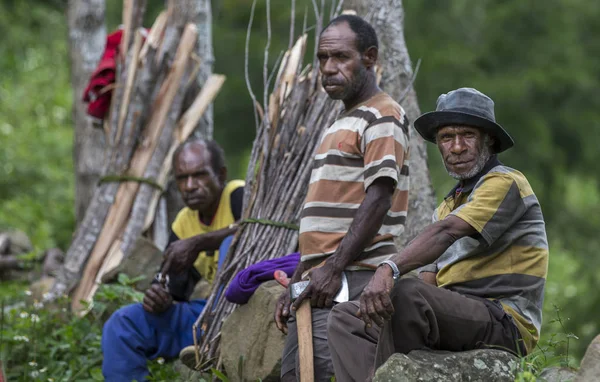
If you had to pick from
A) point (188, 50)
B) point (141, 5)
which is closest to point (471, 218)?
point (188, 50)

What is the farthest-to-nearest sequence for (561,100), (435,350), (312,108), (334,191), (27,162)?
(27,162), (561,100), (312,108), (334,191), (435,350)

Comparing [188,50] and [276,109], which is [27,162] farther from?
[276,109]

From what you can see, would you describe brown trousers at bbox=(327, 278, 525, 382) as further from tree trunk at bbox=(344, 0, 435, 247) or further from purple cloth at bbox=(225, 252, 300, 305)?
tree trunk at bbox=(344, 0, 435, 247)

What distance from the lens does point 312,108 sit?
5.55 metres

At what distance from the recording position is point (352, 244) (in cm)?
407

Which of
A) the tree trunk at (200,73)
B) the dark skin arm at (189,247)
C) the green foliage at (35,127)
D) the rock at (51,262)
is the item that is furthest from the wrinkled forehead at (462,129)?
the green foliage at (35,127)

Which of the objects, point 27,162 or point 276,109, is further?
point 27,162

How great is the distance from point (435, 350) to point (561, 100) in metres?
10.3

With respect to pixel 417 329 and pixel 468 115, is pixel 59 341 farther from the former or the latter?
pixel 468 115

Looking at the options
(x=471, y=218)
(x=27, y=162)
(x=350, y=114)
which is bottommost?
(x=27, y=162)

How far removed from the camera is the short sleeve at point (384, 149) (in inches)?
163

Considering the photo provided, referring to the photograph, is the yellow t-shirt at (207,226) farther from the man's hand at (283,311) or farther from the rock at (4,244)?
the rock at (4,244)

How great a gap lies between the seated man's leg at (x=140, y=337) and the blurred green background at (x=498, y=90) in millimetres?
5842

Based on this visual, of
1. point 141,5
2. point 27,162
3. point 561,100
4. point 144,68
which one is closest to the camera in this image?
point 144,68
